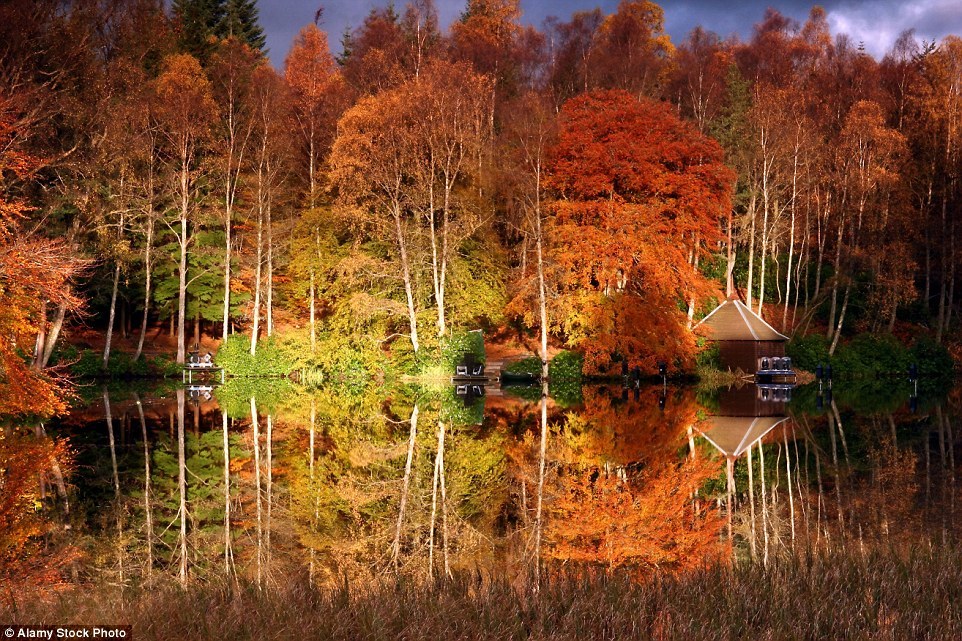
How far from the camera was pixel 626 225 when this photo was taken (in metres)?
35.1

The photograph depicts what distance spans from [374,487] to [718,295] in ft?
87.9

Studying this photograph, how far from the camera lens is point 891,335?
1698 inches

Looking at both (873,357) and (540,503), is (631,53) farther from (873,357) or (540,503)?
(540,503)

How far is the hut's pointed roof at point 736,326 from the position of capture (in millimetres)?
38531

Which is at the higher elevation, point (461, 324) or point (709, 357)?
point (461, 324)

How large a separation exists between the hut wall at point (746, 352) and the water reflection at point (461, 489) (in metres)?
12.9

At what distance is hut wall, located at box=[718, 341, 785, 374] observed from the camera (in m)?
38.9

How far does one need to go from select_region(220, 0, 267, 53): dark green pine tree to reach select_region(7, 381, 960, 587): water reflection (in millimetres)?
44530

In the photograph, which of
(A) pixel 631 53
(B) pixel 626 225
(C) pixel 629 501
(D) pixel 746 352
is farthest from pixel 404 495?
(A) pixel 631 53

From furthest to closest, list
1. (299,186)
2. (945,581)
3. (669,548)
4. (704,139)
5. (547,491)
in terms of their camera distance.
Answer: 1. (299,186)
2. (704,139)
3. (547,491)
4. (669,548)
5. (945,581)

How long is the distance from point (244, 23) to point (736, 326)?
1797 inches

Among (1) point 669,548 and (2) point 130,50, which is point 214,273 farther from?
(1) point 669,548

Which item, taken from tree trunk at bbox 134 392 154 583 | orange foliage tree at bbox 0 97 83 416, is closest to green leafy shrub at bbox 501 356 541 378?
tree trunk at bbox 134 392 154 583

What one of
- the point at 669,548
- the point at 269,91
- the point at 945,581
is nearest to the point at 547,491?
the point at 669,548
